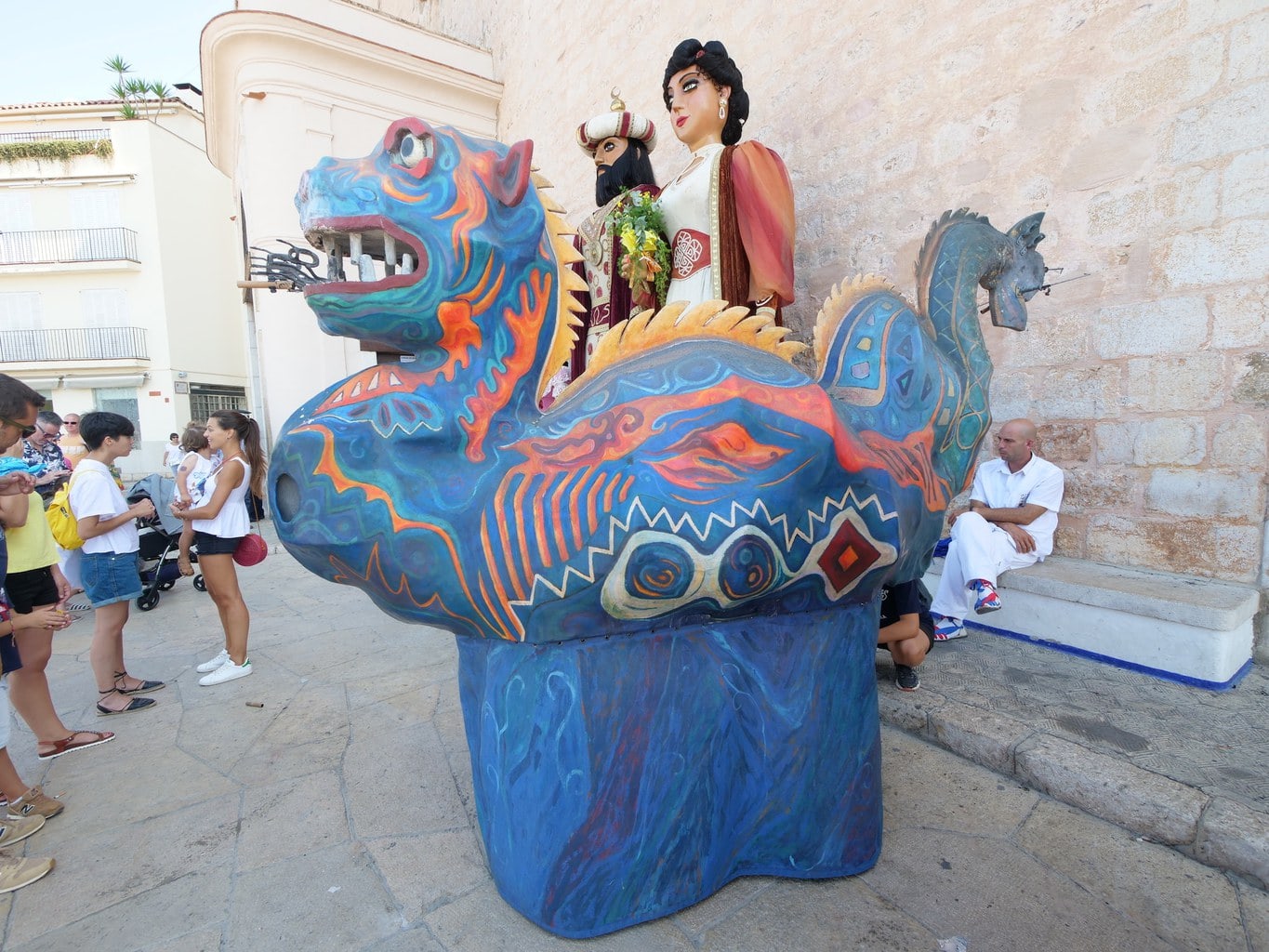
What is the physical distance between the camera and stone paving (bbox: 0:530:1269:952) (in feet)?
4.98

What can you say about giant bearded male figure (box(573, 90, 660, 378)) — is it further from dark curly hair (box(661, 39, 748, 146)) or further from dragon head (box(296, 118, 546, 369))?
dragon head (box(296, 118, 546, 369))

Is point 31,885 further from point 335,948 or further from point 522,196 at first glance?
point 522,196

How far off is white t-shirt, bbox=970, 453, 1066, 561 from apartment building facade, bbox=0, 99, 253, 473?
67.4 feet

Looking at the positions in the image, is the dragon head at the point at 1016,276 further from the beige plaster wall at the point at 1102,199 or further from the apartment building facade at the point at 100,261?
the apartment building facade at the point at 100,261

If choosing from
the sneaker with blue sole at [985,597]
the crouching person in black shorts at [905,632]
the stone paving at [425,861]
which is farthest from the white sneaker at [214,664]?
the sneaker with blue sole at [985,597]

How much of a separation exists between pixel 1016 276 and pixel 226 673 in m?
4.08

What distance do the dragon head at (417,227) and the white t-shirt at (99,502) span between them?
2.66m

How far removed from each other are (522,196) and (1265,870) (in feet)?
8.04

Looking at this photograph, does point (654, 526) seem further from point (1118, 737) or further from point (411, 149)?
point (1118, 737)

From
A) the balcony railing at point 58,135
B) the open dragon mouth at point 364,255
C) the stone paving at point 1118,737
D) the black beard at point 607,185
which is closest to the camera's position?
the open dragon mouth at point 364,255

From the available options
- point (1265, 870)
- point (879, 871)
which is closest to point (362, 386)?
point (879, 871)

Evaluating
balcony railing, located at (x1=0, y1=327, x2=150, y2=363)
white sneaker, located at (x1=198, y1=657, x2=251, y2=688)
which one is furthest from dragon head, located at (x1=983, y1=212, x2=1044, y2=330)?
balcony railing, located at (x1=0, y1=327, x2=150, y2=363)

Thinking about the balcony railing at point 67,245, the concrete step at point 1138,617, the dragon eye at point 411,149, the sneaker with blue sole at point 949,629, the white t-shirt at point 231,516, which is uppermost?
the balcony railing at point 67,245

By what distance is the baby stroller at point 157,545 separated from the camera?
5.07m
